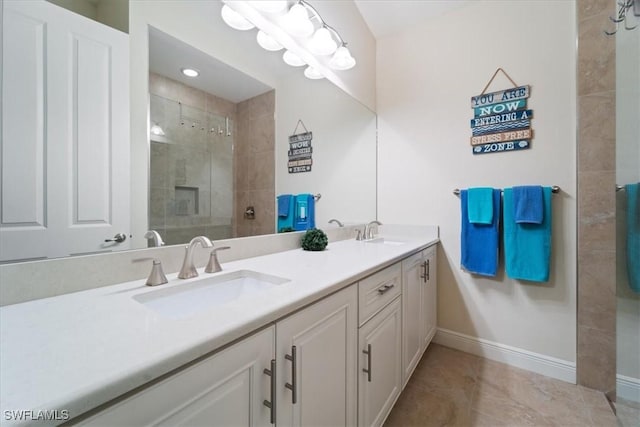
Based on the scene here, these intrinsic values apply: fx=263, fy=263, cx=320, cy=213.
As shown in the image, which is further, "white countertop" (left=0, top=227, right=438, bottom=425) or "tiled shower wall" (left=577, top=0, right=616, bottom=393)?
"tiled shower wall" (left=577, top=0, right=616, bottom=393)

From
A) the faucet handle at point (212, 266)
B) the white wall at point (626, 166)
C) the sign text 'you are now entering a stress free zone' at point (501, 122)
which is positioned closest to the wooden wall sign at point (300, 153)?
the faucet handle at point (212, 266)

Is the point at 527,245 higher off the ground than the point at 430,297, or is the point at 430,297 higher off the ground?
the point at 527,245

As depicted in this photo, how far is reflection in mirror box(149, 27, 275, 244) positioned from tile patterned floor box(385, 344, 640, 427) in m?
1.27

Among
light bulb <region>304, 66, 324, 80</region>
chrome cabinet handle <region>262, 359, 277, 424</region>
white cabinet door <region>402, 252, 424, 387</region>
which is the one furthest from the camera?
light bulb <region>304, 66, 324, 80</region>

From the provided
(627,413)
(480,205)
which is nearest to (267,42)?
(480,205)

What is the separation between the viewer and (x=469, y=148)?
1917 millimetres

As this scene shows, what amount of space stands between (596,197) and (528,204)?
320 mm

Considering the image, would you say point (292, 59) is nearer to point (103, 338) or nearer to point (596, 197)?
point (103, 338)

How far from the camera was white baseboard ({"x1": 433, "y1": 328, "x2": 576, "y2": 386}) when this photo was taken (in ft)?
5.37

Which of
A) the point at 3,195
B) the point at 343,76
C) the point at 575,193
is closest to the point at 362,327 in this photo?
the point at 3,195

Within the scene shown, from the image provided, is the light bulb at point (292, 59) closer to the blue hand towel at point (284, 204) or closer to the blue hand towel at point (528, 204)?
the blue hand towel at point (284, 204)

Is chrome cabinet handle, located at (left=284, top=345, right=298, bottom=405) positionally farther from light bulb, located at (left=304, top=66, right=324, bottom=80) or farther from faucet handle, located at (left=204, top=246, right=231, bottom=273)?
light bulb, located at (left=304, top=66, right=324, bottom=80)

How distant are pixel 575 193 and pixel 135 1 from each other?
2375mm

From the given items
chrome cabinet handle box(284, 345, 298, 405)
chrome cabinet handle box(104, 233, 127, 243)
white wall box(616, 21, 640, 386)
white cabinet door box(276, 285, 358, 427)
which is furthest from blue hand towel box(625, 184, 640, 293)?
chrome cabinet handle box(104, 233, 127, 243)
